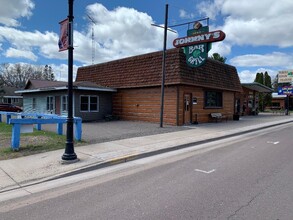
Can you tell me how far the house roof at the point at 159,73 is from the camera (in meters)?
17.7

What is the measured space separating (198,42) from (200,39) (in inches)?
9.5

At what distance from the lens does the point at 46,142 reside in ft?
32.4

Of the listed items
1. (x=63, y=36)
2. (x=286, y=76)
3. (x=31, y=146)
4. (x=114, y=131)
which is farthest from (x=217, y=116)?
(x=286, y=76)

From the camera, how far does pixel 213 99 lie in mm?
21469

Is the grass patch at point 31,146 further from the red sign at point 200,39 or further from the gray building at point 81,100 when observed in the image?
the red sign at point 200,39

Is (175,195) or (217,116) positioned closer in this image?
(175,195)

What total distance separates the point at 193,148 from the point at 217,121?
39.4 ft

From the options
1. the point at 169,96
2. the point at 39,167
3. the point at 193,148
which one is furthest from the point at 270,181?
the point at 169,96

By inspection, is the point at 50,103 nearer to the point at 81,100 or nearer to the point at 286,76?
the point at 81,100

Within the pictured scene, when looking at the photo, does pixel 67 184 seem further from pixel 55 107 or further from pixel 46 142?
pixel 55 107

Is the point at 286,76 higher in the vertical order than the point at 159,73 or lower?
higher

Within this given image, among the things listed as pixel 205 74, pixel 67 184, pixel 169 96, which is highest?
pixel 205 74

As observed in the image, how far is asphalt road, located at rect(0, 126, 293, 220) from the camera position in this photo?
4125mm

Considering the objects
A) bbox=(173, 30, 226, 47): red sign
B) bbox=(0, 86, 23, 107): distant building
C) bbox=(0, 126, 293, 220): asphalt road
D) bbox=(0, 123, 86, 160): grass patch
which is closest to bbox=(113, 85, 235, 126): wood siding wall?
bbox=(173, 30, 226, 47): red sign
